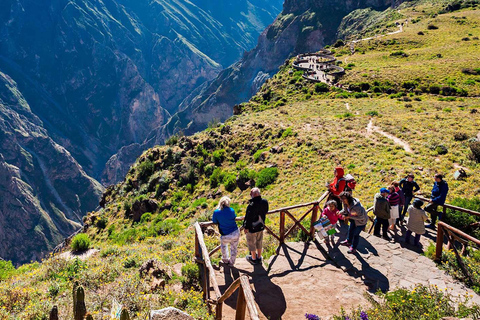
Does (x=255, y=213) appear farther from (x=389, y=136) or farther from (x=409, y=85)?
(x=409, y=85)

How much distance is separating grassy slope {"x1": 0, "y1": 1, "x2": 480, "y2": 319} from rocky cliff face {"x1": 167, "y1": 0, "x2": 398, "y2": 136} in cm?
6337

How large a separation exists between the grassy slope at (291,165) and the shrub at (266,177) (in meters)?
0.58

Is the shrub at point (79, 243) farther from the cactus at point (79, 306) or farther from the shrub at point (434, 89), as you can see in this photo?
the shrub at point (434, 89)

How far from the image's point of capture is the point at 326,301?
5.77 m

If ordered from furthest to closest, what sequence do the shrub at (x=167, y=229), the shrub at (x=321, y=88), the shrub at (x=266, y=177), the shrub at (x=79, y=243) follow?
the shrub at (x=321, y=88)
the shrub at (x=266, y=177)
the shrub at (x=167, y=229)
the shrub at (x=79, y=243)

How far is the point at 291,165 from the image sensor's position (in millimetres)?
19141

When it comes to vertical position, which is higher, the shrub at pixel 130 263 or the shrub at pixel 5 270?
the shrub at pixel 130 263

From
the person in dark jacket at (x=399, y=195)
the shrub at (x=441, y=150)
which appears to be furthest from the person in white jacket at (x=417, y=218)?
the shrub at (x=441, y=150)

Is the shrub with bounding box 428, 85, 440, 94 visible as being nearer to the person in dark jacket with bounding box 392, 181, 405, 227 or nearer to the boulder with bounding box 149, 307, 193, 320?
the person in dark jacket with bounding box 392, 181, 405, 227

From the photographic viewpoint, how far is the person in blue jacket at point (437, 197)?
30.4 feet

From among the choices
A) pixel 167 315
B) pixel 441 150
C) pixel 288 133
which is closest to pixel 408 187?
pixel 441 150

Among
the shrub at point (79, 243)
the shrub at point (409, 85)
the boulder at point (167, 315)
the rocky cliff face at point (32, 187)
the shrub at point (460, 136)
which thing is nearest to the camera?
the boulder at point (167, 315)

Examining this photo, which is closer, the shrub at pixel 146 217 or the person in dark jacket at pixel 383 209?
the person in dark jacket at pixel 383 209

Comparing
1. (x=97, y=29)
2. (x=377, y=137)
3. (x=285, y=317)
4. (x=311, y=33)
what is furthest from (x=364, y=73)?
(x=97, y=29)
